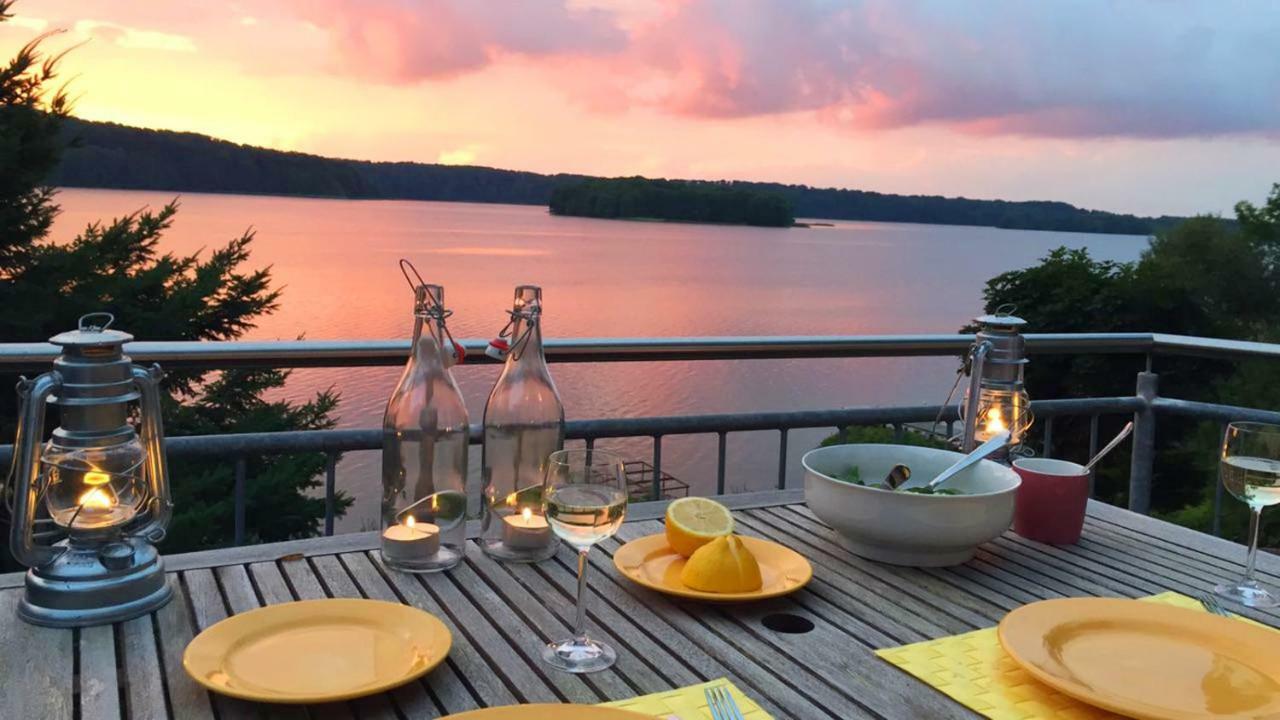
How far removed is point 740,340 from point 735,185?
54.6 ft

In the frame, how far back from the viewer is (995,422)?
1832 mm

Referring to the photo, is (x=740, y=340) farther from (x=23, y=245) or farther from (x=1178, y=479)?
(x=1178, y=479)

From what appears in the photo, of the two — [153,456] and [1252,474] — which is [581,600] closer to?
[153,456]

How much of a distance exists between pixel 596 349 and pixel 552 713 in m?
1.69

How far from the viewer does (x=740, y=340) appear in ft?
9.15

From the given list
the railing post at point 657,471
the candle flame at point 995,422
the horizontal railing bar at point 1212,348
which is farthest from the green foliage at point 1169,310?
the candle flame at point 995,422

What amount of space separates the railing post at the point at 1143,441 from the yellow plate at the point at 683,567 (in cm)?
215

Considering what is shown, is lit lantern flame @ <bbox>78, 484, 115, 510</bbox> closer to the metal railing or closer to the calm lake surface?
the metal railing

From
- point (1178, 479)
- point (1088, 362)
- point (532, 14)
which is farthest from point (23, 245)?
point (1178, 479)

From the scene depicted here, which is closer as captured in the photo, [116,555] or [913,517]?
[116,555]

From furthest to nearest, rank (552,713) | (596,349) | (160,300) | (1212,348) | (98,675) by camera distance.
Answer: (160,300), (1212,348), (596,349), (98,675), (552,713)

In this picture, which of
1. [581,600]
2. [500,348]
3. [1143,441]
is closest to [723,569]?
[581,600]

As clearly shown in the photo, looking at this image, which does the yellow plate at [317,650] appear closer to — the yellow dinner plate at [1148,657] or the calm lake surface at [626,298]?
the yellow dinner plate at [1148,657]

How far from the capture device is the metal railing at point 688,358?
208 cm
